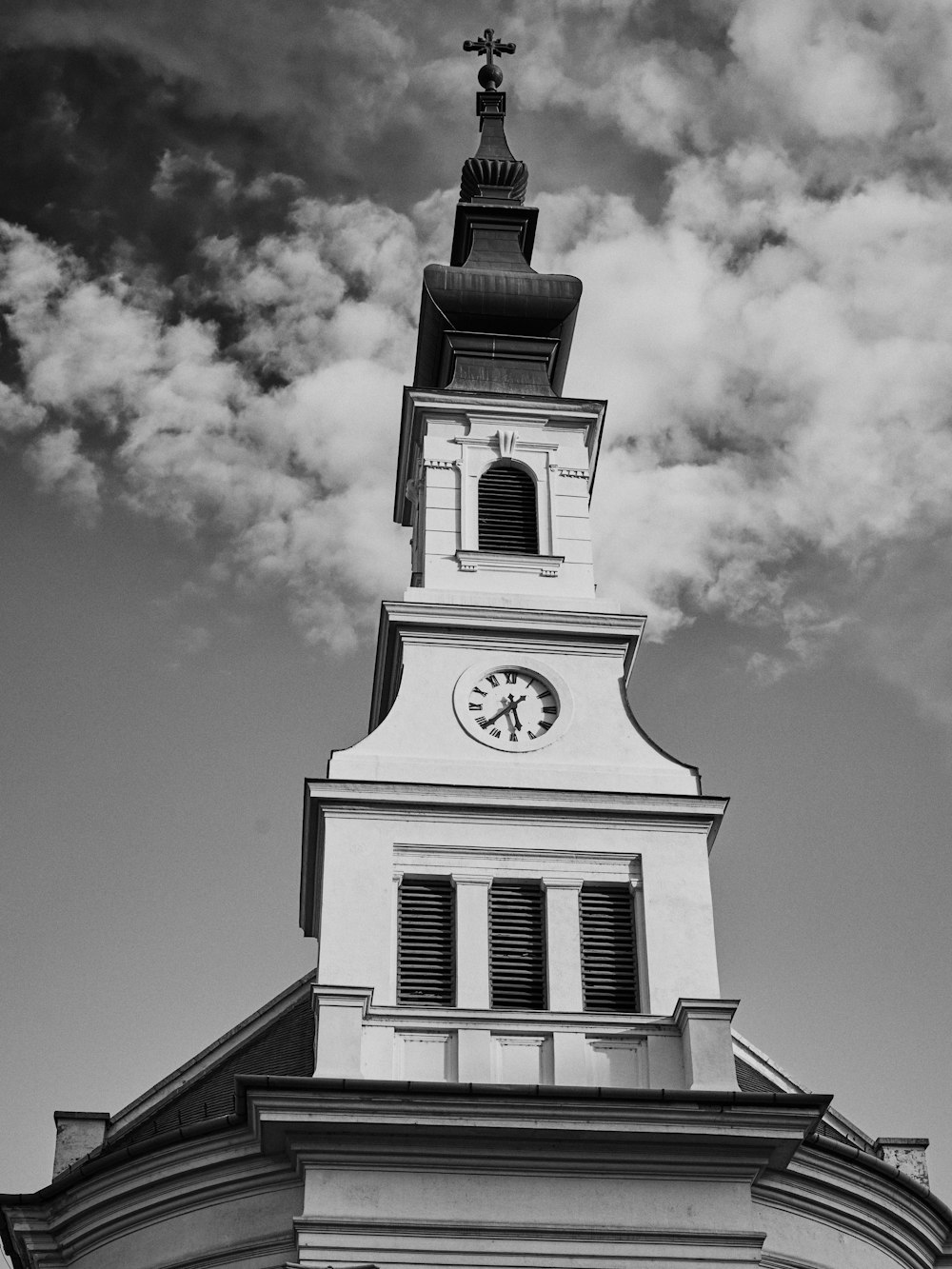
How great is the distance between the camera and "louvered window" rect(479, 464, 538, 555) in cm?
2939

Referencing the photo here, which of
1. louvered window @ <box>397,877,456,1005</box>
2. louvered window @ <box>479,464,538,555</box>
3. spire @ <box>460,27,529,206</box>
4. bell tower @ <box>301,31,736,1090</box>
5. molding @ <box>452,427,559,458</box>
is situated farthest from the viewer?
spire @ <box>460,27,529,206</box>

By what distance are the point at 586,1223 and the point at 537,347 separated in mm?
16561

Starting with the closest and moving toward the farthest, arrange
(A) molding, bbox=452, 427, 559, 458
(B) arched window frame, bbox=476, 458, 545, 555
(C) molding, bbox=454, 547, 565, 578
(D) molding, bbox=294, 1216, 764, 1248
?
(D) molding, bbox=294, 1216, 764, 1248 → (C) molding, bbox=454, 547, 565, 578 → (B) arched window frame, bbox=476, 458, 545, 555 → (A) molding, bbox=452, 427, 559, 458

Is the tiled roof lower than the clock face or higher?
lower

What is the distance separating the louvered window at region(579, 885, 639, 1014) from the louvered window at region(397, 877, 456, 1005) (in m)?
1.73

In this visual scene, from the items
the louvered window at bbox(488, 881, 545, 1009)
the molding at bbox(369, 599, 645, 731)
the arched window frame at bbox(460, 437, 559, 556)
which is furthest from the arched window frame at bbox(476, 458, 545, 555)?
the louvered window at bbox(488, 881, 545, 1009)

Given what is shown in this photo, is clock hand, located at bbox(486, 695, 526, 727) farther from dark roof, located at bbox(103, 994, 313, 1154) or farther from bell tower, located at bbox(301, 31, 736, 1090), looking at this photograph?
dark roof, located at bbox(103, 994, 313, 1154)

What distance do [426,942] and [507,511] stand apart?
8414 mm

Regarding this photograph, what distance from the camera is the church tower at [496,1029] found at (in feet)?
68.5

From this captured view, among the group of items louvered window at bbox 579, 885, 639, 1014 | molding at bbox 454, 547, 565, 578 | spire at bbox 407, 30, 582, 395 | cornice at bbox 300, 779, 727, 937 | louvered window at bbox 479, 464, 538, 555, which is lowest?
louvered window at bbox 579, 885, 639, 1014

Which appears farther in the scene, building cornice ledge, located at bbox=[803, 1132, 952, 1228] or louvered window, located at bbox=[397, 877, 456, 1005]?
louvered window, located at bbox=[397, 877, 456, 1005]

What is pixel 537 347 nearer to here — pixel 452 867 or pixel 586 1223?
pixel 452 867

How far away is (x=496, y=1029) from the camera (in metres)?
22.7

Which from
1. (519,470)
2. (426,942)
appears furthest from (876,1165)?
(519,470)
